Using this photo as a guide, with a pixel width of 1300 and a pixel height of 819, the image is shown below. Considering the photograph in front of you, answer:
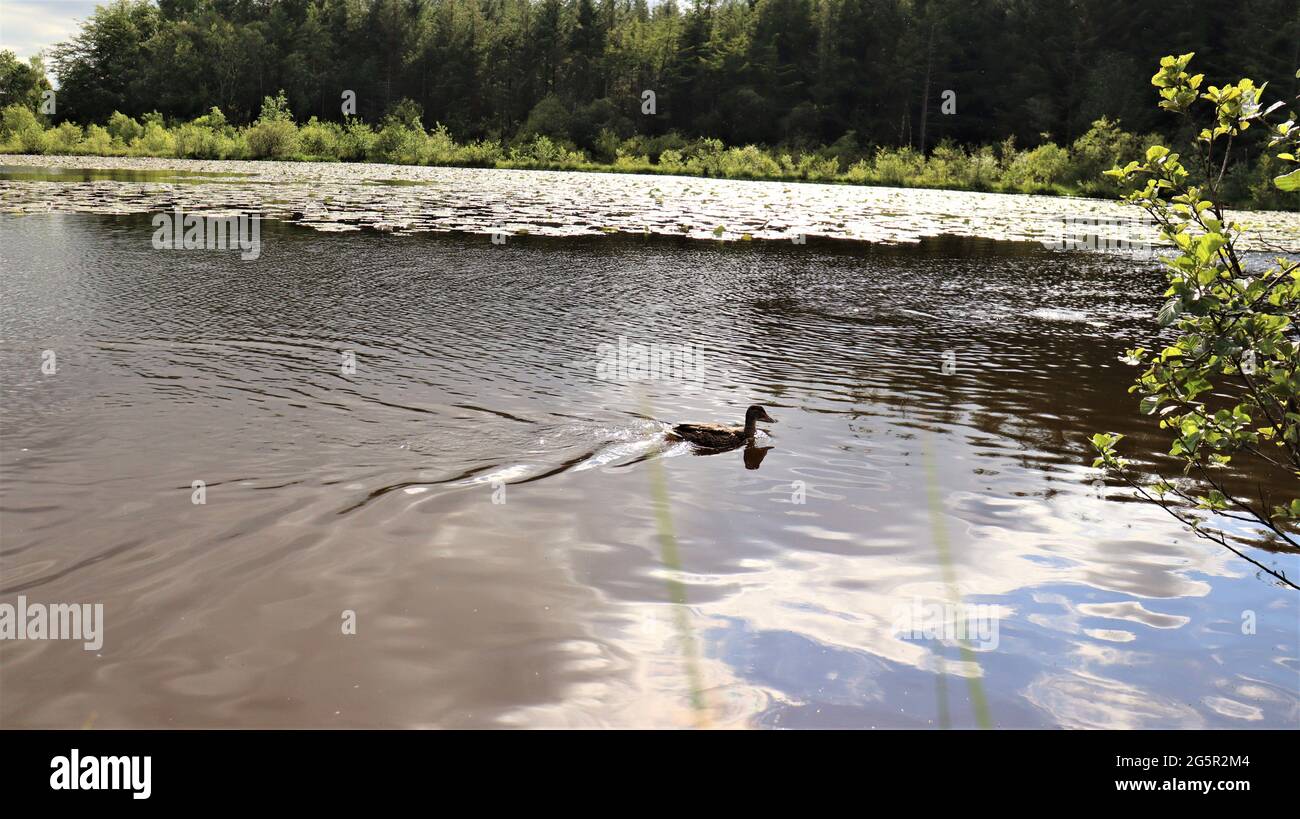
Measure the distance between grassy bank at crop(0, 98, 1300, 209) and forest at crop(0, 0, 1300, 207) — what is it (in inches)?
8.5

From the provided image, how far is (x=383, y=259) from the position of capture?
14695mm

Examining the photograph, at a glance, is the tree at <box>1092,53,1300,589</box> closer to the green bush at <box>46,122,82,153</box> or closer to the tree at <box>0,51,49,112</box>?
the green bush at <box>46,122,82,153</box>

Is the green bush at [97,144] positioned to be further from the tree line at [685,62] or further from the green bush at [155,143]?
the tree line at [685,62]

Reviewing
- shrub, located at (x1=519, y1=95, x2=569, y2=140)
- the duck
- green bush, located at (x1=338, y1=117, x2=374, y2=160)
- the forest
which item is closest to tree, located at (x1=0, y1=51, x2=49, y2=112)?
the forest

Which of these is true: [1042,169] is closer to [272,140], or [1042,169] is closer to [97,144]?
[272,140]

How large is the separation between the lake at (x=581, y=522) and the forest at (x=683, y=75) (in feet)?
141

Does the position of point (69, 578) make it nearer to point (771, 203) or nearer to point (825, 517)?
point (825, 517)

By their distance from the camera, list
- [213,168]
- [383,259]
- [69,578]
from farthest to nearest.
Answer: [213,168] → [383,259] → [69,578]

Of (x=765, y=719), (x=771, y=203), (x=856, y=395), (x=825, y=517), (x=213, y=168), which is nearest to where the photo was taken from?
(x=765, y=719)

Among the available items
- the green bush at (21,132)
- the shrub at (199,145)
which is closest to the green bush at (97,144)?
the green bush at (21,132)

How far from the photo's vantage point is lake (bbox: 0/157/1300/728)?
3592 mm

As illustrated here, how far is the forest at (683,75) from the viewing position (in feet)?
180
